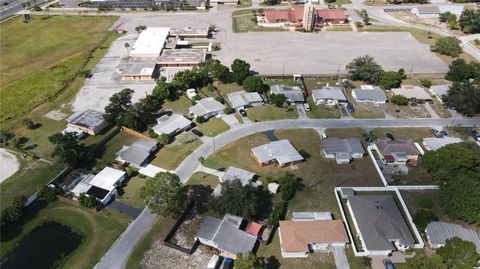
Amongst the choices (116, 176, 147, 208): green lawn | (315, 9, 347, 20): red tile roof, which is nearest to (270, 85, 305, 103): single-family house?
(116, 176, 147, 208): green lawn

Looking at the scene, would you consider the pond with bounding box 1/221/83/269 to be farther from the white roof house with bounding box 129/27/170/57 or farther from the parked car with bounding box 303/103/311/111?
the white roof house with bounding box 129/27/170/57

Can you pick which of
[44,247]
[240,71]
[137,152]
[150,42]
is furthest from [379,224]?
[150,42]

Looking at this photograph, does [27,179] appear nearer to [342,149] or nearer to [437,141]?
[342,149]

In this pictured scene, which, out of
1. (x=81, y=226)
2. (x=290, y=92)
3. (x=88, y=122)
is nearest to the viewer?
(x=81, y=226)

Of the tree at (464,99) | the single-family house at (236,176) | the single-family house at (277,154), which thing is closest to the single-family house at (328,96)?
the single-family house at (277,154)

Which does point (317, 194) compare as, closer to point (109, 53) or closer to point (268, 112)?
point (268, 112)

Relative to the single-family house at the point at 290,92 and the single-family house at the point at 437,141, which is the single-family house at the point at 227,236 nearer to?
the single-family house at the point at 290,92
